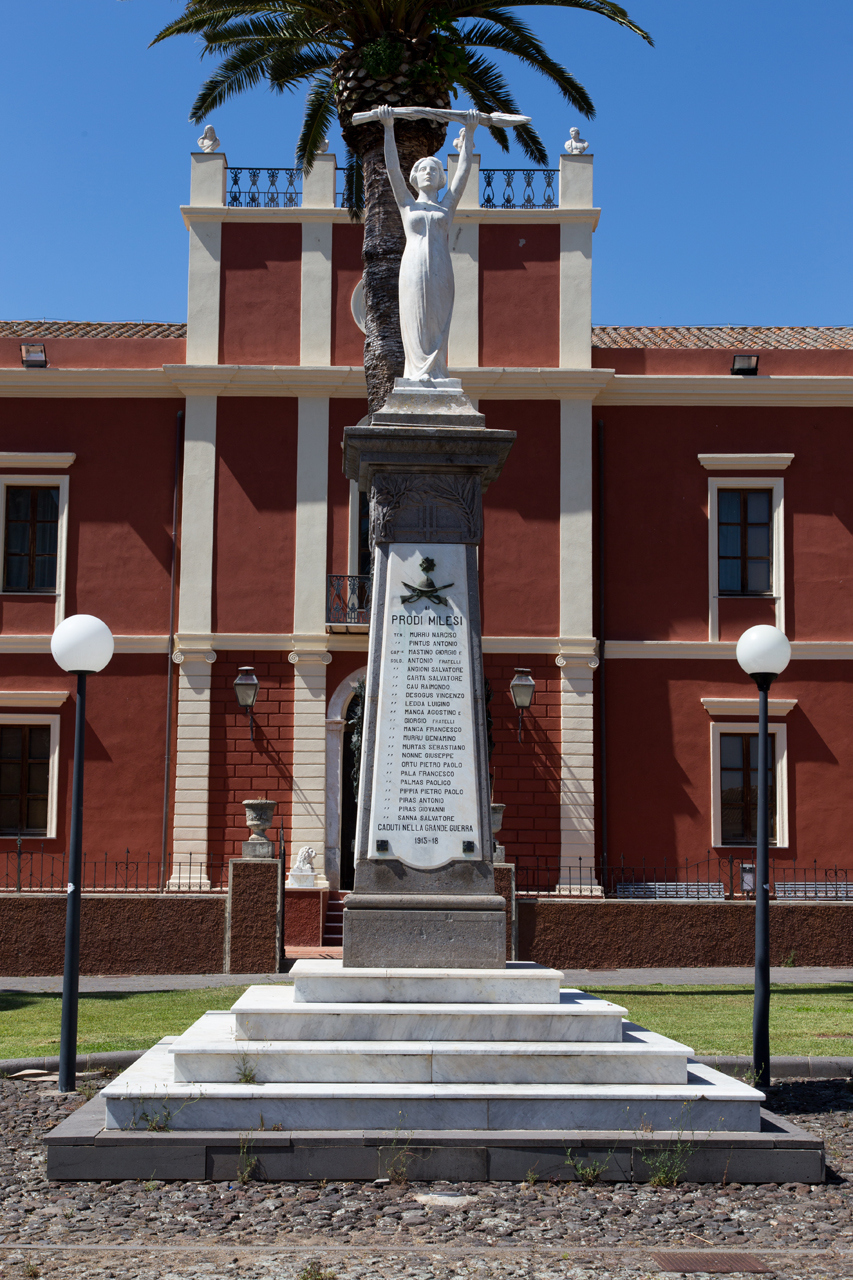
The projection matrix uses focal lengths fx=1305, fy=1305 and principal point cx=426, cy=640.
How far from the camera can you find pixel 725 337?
22.8 metres

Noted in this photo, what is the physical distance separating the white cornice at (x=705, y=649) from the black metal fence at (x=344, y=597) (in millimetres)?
3807

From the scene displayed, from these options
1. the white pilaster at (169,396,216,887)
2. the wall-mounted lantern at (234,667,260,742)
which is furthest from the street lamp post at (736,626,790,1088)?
the white pilaster at (169,396,216,887)

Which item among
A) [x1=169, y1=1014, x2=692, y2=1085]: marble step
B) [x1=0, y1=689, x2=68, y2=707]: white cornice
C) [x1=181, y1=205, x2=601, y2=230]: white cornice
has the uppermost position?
[x1=181, y1=205, x2=601, y2=230]: white cornice

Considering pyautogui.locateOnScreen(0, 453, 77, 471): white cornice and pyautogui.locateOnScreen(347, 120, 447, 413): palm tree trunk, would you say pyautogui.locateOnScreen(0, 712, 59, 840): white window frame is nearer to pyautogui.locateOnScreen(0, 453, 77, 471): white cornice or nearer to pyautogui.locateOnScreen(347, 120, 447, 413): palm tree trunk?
pyautogui.locateOnScreen(0, 453, 77, 471): white cornice

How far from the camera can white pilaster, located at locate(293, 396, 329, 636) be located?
1953 cm

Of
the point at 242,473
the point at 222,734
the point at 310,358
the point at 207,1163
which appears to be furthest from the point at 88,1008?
the point at 310,358

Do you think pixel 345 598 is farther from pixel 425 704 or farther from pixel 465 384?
pixel 425 704

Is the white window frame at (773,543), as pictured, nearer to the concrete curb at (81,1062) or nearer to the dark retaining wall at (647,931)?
the dark retaining wall at (647,931)

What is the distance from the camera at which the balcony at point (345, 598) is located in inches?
765

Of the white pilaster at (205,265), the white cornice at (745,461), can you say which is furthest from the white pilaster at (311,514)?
the white cornice at (745,461)

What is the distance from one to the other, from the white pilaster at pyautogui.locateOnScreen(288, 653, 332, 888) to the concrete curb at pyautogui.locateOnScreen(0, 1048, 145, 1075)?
33.8 ft

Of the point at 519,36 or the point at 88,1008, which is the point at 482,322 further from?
the point at 88,1008

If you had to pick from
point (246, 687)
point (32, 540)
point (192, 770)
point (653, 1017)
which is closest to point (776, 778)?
point (246, 687)

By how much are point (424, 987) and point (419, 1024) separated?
1.08ft
